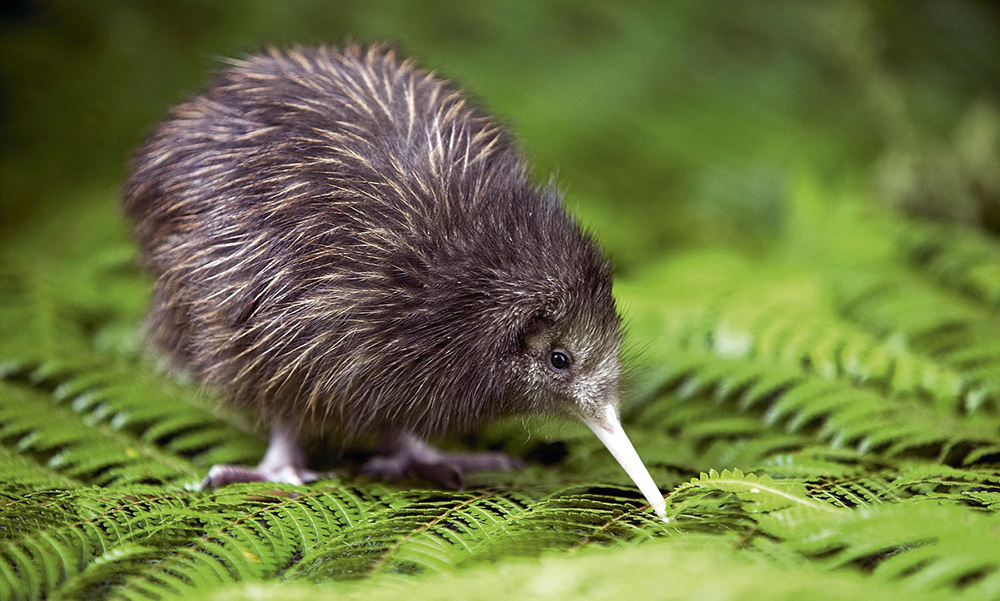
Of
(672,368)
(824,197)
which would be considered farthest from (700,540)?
(824,197)

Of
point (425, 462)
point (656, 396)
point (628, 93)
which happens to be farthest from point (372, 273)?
point (628, 93)

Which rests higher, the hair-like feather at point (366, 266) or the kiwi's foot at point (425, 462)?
the hair-like feather at point (366, 266)

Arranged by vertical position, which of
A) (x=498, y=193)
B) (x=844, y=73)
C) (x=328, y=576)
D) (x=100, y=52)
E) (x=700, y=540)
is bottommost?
(x=328, y=576)

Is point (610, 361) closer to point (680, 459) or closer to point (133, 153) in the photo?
point (680, 459)

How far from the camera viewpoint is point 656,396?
3.02 m

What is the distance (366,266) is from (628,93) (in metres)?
3.92

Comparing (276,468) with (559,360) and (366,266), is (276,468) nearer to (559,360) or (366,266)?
(366,266)

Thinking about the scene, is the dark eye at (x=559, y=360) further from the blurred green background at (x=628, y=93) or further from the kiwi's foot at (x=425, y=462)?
the blurred green background at (x=628, y=93)

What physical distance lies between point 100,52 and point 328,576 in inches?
171

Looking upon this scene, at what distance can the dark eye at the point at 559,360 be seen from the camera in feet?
7.80

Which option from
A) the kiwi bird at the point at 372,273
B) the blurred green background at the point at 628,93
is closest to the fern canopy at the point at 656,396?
the blurred green background at the point at 628,93

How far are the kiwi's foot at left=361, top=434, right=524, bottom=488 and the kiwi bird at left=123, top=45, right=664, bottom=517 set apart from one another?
7cm

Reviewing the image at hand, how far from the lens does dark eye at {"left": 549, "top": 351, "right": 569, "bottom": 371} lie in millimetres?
2377

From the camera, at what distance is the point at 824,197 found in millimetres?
4270
